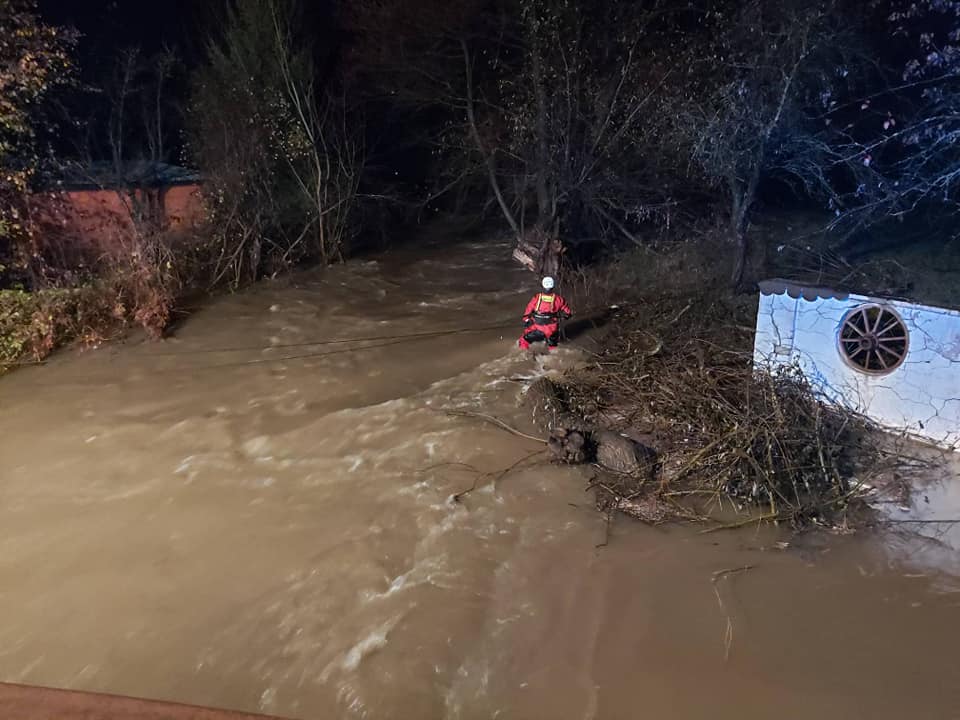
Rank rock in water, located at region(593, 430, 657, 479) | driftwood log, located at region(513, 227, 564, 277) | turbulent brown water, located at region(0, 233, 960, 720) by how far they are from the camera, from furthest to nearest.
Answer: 1. driftwood log, located at region(513, 227, 564, 277)
2. rock in water, located at region(593, 430, 657, 479)
3. turbulent brown water, located at region(0, 233, 960, 720)

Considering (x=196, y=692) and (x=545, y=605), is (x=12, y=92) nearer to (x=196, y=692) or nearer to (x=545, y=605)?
(x=196, y=692)

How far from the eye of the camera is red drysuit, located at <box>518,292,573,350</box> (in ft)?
28.7

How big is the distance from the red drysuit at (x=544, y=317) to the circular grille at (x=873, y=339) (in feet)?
10.7

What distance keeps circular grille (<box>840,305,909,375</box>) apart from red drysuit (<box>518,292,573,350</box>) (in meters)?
3.27

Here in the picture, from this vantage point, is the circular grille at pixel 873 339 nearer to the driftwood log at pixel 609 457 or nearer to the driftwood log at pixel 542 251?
the driftwood log at pixel 609 457

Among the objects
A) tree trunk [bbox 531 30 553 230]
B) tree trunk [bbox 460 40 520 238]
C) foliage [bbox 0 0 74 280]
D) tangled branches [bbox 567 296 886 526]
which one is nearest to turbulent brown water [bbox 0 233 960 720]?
tangled branches [bbox 567 296 886 526]

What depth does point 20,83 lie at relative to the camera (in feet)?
29.4

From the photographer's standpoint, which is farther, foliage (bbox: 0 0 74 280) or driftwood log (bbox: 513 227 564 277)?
driftwood log (bbox: 513 227 564 277)

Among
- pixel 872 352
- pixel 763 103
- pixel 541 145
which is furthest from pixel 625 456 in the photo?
pixel 541 145

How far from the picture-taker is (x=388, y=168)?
1802cm

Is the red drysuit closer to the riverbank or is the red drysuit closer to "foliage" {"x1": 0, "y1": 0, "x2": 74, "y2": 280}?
the riverbank

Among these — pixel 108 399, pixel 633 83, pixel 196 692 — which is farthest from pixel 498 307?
pixel 196 692

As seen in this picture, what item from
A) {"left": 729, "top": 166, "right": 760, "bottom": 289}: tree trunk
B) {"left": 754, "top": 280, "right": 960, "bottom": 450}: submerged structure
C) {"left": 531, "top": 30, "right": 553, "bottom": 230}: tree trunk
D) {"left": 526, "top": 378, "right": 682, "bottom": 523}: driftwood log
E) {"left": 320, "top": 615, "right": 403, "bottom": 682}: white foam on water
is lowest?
{"left": 320, "top": 615, "right": 403, "bottom": 682}: white foam on water

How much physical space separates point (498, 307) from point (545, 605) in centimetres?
744
